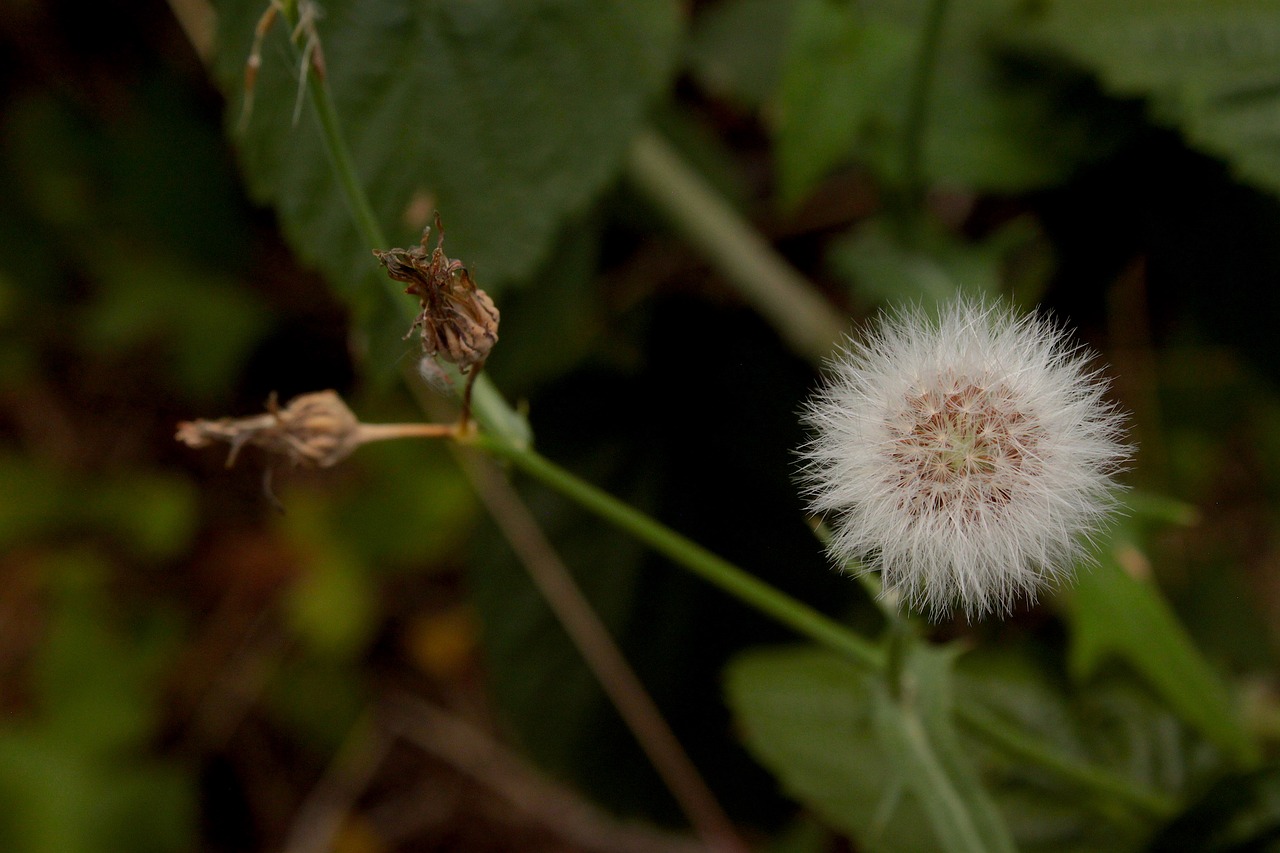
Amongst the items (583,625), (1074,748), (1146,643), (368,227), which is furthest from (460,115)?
(1074,748)

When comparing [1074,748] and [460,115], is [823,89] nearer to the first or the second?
[460,115]

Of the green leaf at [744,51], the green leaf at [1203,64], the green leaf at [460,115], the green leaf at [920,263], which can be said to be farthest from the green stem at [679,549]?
the green leaf at [744,51]

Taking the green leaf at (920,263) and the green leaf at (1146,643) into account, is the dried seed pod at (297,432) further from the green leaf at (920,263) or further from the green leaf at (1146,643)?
the green leaf at (1146,643)

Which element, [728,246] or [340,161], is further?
[728,246]

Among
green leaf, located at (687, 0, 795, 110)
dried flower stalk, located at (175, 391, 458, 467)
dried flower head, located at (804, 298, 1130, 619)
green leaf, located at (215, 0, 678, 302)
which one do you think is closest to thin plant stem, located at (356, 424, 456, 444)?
dried flower stalk, located at (175, 391, 458, 467)

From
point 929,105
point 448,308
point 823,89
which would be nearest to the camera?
point 448,308

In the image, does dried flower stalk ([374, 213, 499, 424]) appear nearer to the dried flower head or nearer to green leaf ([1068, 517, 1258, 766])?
the dried flower head

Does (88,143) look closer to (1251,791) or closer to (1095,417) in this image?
(1095,417)
